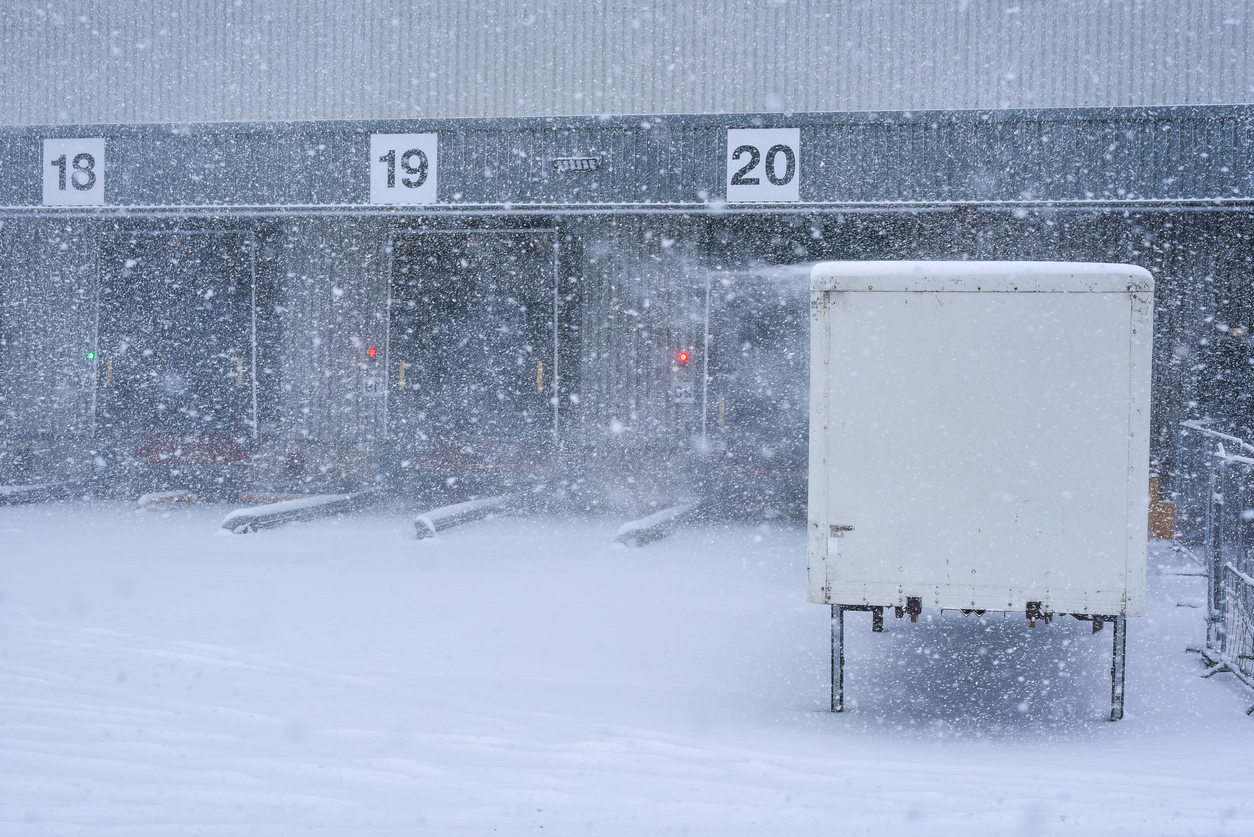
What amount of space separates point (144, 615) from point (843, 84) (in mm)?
12961

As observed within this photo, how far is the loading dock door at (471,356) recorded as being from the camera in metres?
15.0

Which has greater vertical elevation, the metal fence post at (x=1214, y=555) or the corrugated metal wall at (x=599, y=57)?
the corrugated metal wall at (x=599, y=57)

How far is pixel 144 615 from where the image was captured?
8062 mm

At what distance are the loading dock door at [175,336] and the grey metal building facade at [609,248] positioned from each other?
11cm

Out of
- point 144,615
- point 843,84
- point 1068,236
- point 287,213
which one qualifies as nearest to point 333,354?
point 287,213

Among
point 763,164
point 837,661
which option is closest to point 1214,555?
point 837,661

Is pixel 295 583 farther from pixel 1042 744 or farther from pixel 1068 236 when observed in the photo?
pixel 1068 236

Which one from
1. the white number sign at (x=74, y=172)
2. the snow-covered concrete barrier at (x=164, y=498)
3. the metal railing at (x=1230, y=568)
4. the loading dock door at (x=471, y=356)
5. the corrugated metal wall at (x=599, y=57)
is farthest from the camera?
the corrugated metal wall at (x=599, y=57)

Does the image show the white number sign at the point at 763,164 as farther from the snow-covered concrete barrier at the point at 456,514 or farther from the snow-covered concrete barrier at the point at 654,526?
the snow-covered concrete barrier at the point at 456,514

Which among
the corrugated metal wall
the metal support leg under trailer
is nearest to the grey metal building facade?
the corrugated metal wall

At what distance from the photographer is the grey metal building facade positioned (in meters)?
11.5

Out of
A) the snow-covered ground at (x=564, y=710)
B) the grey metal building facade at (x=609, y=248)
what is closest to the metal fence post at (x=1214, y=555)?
the snow-covered ground at (x=564, y=710)

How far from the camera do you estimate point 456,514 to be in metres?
12.8

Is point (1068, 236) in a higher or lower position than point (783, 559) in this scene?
higher
